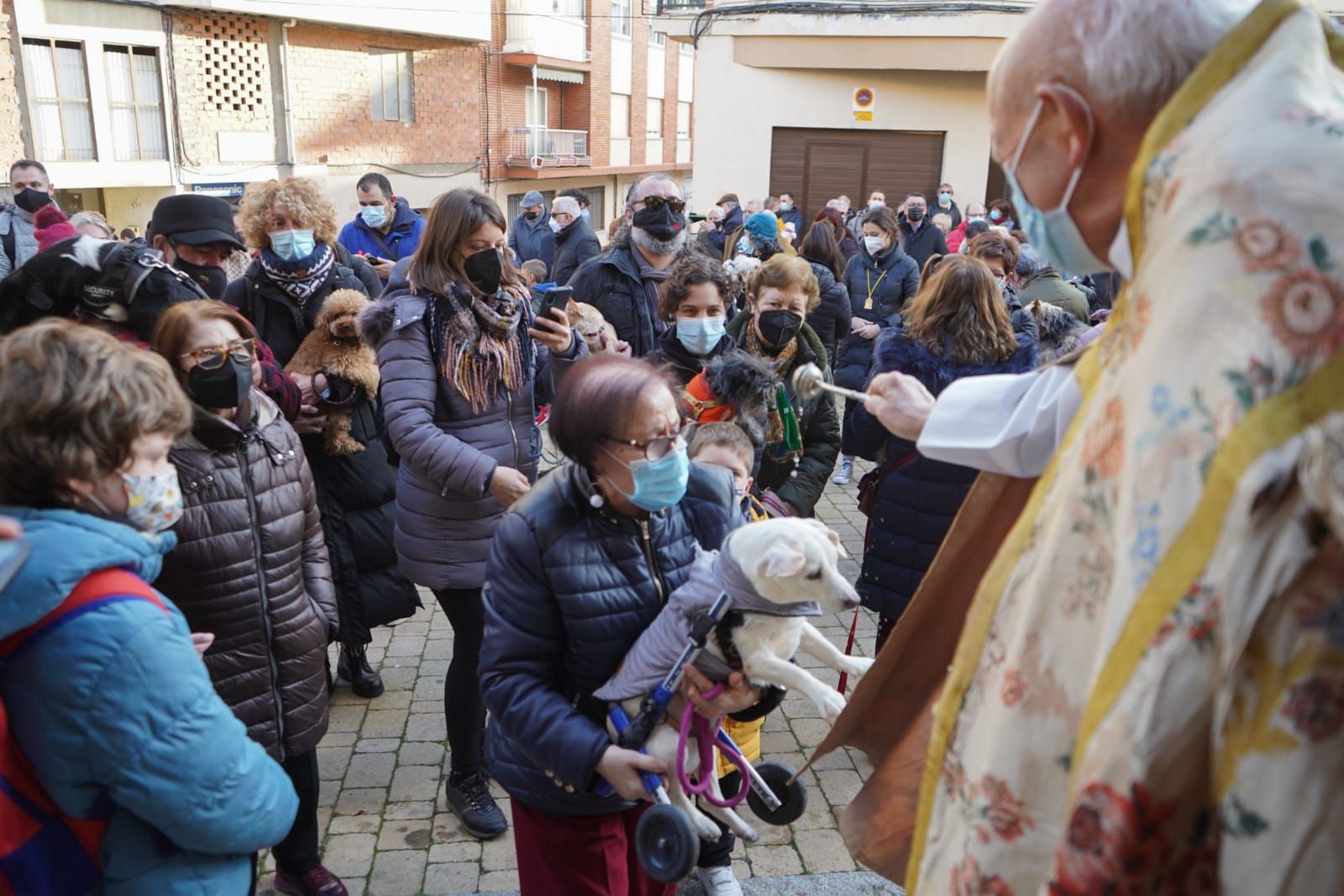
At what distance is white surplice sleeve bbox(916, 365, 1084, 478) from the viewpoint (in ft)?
4.98

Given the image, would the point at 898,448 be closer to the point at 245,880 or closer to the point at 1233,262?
the point at 245,880

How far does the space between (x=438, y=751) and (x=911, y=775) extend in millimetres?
3215

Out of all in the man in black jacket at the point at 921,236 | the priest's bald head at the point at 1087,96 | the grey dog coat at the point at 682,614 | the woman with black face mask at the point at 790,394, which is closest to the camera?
the priest's bald head at the point at 1087,96

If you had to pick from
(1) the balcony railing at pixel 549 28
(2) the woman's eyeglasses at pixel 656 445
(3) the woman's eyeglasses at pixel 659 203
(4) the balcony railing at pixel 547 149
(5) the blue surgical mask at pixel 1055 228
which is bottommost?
(2) the woman's eyeglasses at pixel 656 445

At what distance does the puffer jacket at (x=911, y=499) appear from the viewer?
3.82 meters

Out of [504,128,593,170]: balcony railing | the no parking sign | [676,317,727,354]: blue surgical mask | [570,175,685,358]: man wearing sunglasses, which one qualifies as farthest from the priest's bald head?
[504,128,593,170]: balcony railing

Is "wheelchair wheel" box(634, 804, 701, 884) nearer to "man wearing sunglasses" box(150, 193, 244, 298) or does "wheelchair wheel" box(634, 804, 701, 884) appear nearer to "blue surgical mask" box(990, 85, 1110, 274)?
"blue surgical mask" box(990, 85, 1110, 274)

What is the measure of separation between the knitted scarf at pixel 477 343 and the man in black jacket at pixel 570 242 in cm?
553

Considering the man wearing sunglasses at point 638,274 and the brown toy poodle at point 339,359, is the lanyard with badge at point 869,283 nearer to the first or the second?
the man wearing sunglasses at point 638,274

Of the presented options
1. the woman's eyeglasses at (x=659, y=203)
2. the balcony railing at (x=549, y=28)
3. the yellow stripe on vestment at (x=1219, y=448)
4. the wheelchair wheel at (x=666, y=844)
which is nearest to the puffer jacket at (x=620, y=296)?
the woman's eyeglasses at (x=659, y=203)

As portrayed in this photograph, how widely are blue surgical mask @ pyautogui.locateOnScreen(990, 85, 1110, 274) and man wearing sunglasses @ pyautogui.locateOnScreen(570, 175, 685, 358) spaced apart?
4.03 metres

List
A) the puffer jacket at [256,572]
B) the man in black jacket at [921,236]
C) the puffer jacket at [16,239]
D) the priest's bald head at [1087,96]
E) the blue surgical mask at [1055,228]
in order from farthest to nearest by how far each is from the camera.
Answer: the man in black jacket at [921,236] → the puffer jacket at [16,239] → the puffer jacket at [256,572] → the blue surgical mask at [1055,228] → the priest's bald head at [1087,96]

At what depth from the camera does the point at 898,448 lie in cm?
414

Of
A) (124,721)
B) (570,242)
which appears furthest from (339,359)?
(570,242)
